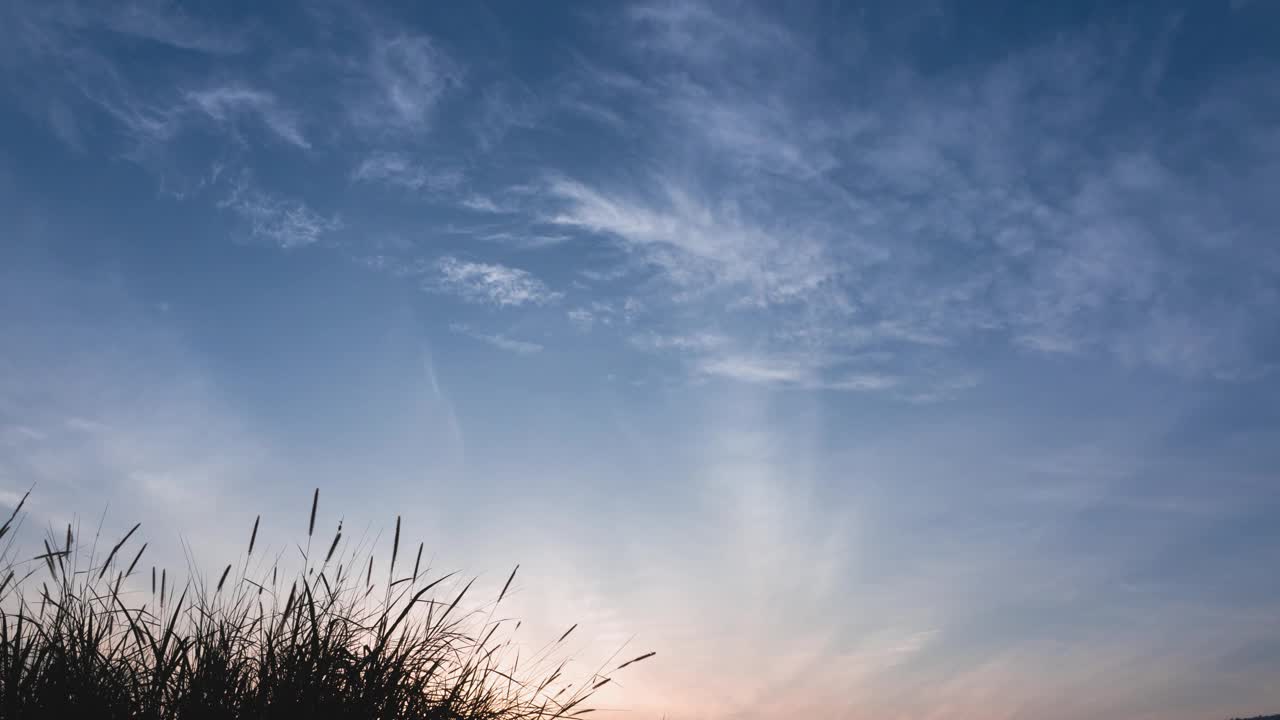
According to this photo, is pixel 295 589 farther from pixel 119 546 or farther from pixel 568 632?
pixel 568 632

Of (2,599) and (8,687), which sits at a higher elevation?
(2,599)

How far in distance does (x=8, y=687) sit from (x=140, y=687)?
493 mm

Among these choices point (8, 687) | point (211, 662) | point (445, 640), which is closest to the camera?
point (8, 687)

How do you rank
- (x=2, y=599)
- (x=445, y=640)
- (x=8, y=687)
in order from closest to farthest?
(x=8, y=687), (x=2, y=599), (x=445, y=640)

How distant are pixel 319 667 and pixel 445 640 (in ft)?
3.10

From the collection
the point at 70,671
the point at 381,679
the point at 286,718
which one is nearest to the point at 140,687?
the point at 70,671

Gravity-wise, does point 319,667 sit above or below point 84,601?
below

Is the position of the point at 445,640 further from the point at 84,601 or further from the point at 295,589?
the point at 84,601

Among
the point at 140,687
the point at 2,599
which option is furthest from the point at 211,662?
the point at 2,599

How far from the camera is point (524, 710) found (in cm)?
513

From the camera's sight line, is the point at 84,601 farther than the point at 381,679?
Yes

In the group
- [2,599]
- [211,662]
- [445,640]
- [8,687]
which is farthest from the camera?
[445,640]

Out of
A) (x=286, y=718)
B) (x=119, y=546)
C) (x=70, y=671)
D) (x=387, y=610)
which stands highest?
(x=119, y=546)

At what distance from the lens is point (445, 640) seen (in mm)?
4996
